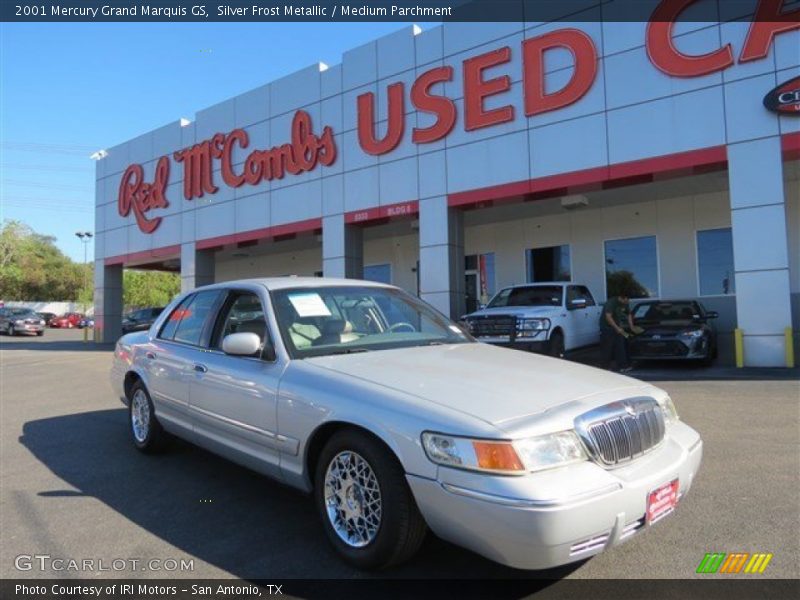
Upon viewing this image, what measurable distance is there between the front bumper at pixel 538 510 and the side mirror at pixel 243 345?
148 cm

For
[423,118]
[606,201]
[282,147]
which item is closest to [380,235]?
[282,147]

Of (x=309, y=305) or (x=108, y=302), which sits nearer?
(x=309, y=305)

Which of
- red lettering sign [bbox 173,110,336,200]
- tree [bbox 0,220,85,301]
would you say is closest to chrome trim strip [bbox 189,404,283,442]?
red lettering sign [bbox 173,110,336,200]

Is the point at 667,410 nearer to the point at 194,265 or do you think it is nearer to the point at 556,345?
the point at 556,345

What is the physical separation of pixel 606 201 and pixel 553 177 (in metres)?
3.84

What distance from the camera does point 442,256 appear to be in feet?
50.3

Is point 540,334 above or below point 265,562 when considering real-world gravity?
above

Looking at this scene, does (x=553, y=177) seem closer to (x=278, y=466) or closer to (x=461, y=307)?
(x=461, y=307)

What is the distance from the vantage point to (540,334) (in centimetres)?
1112

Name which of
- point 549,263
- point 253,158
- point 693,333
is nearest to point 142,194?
point 253,158

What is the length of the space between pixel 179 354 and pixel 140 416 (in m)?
1.23

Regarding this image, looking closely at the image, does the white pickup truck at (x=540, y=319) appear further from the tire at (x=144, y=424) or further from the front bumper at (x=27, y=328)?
the front bumper at (x=27, y=328)

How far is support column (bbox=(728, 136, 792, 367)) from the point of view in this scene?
11.1 metres

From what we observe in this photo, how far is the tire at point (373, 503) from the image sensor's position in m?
3.01
